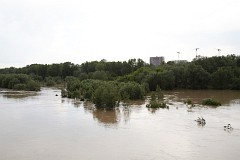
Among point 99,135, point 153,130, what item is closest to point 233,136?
point 153,130

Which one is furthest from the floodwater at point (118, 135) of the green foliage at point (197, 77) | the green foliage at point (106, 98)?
the green foliage at point (197, 77)

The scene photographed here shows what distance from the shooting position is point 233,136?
23.4m

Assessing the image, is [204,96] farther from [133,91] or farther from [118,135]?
[118,135]

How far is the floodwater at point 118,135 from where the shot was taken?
62.5 feet

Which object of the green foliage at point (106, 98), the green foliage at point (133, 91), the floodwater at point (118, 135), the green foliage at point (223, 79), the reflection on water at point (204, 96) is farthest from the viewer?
the green foliage at point (223, 79)

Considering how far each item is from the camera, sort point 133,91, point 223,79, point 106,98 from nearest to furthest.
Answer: point 106,98
point 133,91
point 223,79

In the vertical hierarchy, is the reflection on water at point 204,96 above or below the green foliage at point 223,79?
below

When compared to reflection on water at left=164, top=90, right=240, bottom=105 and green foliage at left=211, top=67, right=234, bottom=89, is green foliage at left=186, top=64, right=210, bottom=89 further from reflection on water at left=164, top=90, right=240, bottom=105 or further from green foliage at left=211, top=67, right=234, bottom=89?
reflection on water at left=164, top=90, right=240, bottom=105

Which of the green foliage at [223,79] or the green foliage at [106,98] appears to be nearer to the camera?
the green foliage at [106,98]

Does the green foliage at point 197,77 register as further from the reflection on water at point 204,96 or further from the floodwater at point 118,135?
the floodwater at point 118,135

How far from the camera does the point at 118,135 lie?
23688mm

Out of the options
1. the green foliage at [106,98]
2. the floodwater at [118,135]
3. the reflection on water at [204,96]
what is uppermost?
the green foliage at [106,98]

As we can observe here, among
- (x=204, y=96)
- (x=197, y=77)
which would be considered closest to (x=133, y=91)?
(x=204, y=96)

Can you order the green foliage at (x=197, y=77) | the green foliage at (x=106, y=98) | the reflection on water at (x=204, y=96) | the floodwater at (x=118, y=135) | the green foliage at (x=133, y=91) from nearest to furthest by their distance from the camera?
the floodwater at (x=118, y=135) → the green foliage at (x=106, y=98) → the reflection on water at (x=204, y=96) → the green foliage at (x=133, y=91) → the green foliage at (x=197, y=77)
